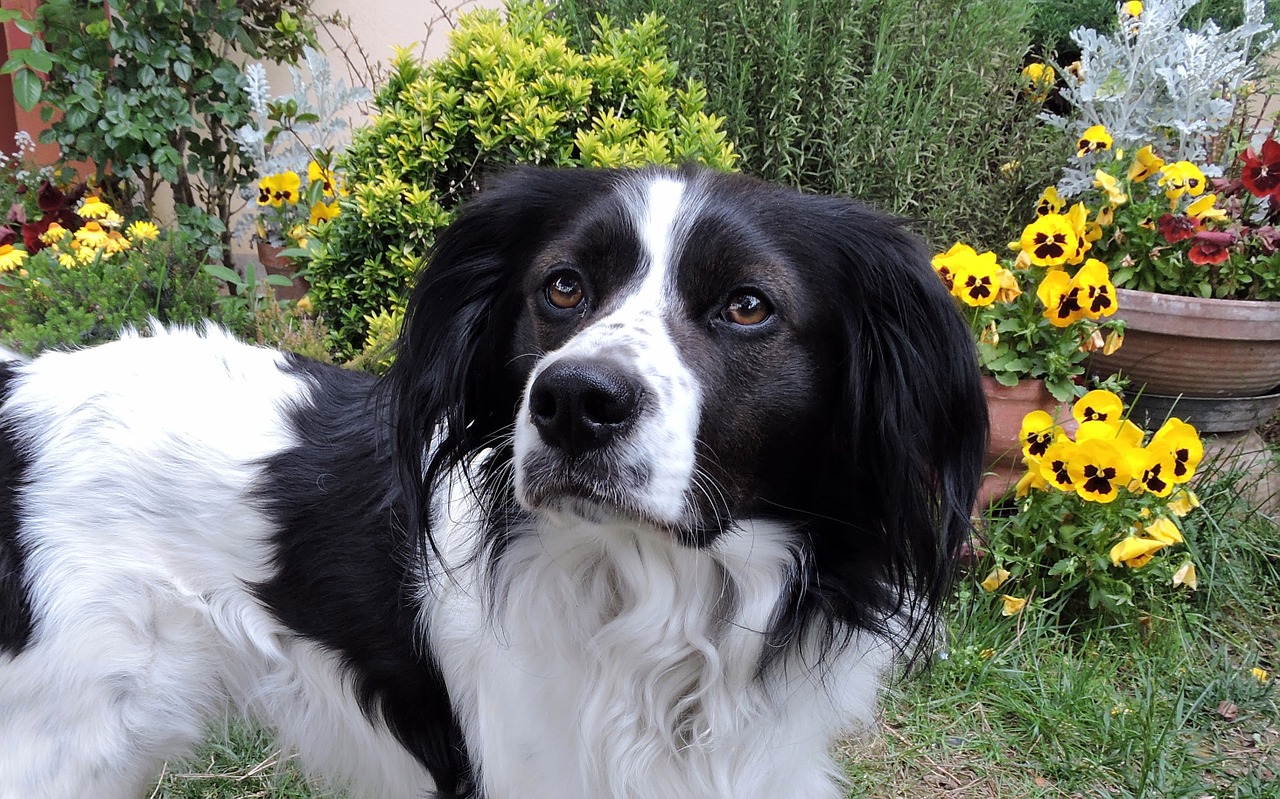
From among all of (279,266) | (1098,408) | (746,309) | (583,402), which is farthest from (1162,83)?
(279,266)

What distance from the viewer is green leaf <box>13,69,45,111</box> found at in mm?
3930

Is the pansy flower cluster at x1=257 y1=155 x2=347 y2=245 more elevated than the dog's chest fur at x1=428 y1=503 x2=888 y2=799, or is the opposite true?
the pansy flower cluster at x1=257 y1=155 x2=347 y2=245

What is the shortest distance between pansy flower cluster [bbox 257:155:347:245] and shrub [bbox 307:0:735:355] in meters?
0.49

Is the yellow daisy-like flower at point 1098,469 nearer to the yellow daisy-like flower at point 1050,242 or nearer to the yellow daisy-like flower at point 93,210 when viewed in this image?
the yellow daisy-like flower at point 1050,242

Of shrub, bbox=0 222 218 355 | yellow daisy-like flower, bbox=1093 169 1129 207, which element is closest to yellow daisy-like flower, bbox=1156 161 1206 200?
yellow daisy-like flower, bbox=1093 169 1129 207

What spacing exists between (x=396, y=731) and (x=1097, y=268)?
7.65ft

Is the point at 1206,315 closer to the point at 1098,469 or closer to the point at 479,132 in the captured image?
the point at 1098,469

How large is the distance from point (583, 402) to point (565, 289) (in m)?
0.39

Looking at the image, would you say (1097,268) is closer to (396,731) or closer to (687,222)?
(687,222)

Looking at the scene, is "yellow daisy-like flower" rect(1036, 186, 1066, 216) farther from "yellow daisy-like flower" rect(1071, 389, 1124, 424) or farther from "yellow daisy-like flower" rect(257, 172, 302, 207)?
"yellow daisy-like flower" rect(257, 172, 302, 207)

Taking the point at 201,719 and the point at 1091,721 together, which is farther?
the point at 1091,721

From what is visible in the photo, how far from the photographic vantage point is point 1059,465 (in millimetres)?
2820

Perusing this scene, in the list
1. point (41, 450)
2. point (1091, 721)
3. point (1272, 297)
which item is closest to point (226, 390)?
point (41, 450)

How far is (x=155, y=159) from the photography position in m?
4.30
